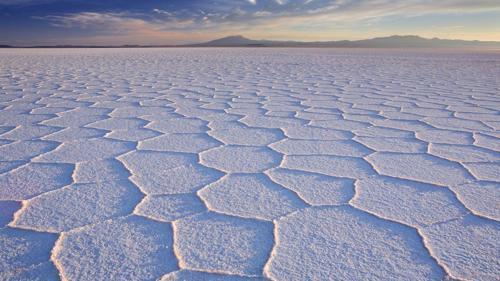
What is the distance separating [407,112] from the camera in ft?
9.65

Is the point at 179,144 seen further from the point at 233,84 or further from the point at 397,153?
the point at 233,84

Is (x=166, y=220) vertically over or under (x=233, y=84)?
over

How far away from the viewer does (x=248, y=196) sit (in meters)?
1.37

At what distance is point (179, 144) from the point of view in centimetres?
200

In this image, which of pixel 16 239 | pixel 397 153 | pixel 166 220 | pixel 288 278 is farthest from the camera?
pixel 397 153

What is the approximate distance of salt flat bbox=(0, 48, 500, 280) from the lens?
38.5 inches

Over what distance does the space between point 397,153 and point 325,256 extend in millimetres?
985

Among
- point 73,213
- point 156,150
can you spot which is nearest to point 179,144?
point 156,150

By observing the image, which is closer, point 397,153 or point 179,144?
point 397,153

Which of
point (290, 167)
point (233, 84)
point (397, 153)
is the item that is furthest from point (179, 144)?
point (233, 84)

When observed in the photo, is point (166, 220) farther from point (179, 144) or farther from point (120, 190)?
point (179, 144)

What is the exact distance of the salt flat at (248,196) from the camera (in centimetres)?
98

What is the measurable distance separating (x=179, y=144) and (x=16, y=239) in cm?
99

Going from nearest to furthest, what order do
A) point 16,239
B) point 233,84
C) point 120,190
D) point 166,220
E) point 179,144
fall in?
point 16,239
point 166,220
point 120,190
point 179,144
point 233,84
